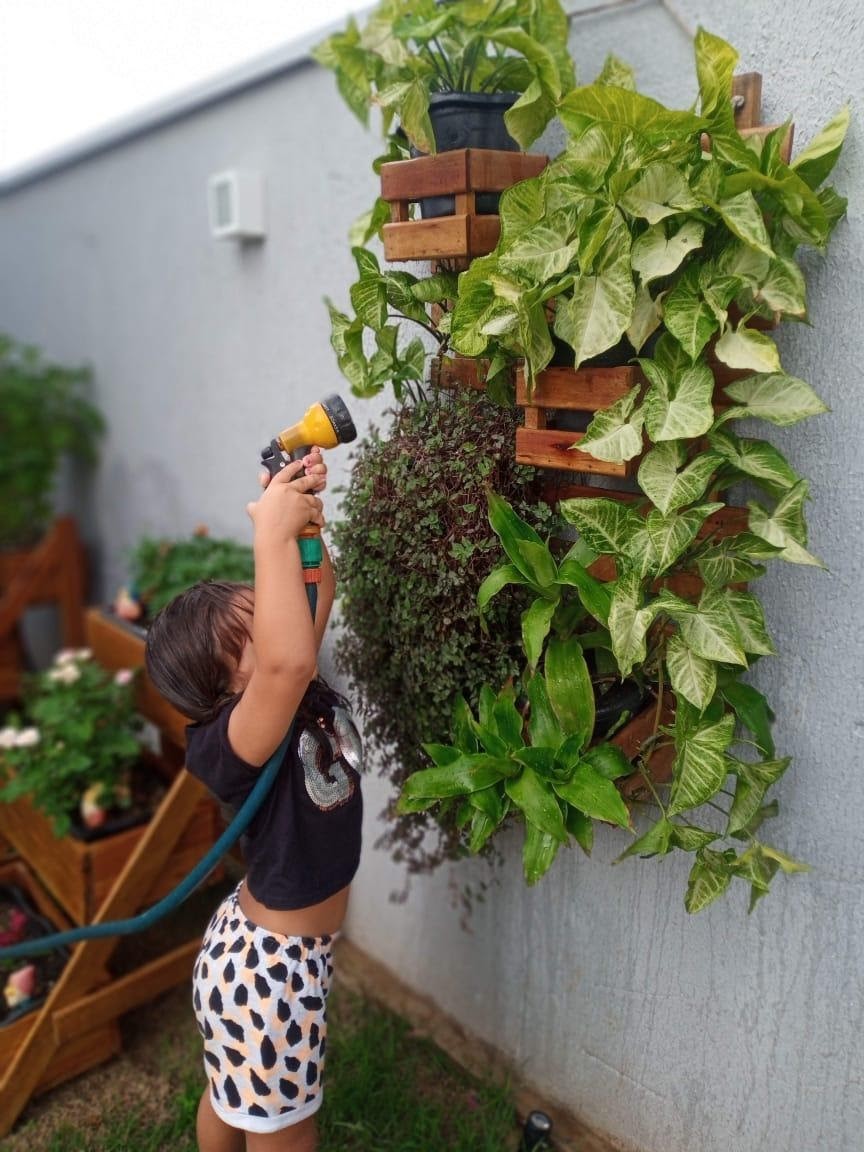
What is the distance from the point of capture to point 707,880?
141 centimetres

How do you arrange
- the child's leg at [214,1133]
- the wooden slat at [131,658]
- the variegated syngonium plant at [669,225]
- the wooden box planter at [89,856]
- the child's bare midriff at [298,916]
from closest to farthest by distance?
the variegated syngonium plant at [669,225], the child's bare midriff at [298,916], the child's leg at [214,1133], the wooden box planter at [89,856], the wooden slat at [131,658]

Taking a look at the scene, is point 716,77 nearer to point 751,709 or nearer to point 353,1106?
point 751,709

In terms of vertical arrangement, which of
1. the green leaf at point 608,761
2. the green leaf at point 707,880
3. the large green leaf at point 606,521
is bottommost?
the green leaf at point 707,880

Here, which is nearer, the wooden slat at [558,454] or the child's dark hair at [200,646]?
the wooden slat at [558,454]

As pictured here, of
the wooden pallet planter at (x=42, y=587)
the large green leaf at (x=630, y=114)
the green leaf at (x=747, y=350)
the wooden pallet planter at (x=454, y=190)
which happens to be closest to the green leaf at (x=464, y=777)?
the green leaf at (x=747, y=350)

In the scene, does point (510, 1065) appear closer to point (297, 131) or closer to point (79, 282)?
point (297, 131)

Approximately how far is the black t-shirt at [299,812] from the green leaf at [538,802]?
1.00 feet

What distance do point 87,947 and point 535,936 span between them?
1.02 metres

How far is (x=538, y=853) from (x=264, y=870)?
18.0 inches

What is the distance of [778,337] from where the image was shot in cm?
141

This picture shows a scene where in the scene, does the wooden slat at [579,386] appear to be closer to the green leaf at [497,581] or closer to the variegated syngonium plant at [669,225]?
the variegated syngonium plant at [669,225]

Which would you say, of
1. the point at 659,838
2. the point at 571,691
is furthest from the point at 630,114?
the point at 659,838

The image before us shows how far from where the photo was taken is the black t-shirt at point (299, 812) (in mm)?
1454

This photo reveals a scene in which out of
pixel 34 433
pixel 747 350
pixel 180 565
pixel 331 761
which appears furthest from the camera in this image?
pixel 34 433
